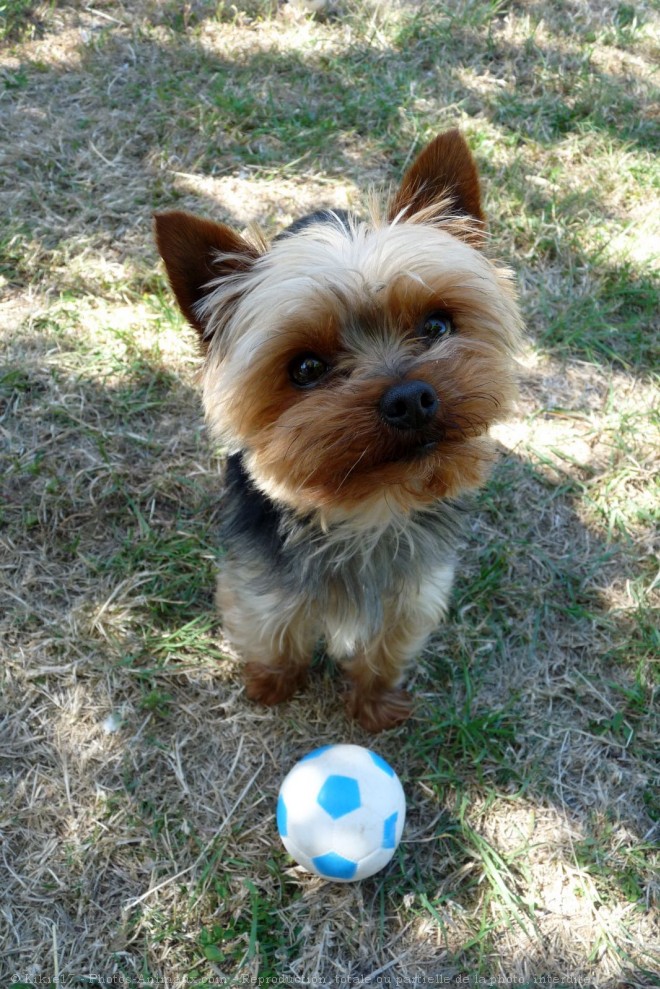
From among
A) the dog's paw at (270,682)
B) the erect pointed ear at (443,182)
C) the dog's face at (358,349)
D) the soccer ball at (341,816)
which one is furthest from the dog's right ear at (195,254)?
the soccer ball at (341,816)

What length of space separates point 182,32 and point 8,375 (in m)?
3.34

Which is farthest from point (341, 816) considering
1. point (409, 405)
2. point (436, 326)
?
point (436, 326)

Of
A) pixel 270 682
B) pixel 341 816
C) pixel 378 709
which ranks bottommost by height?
pixel 378 709

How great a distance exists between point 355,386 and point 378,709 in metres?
1.56

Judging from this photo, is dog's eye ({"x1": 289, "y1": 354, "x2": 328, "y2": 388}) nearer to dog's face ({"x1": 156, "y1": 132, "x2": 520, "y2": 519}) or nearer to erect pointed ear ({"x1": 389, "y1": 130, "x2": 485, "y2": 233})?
dog's face ({"x1": 156, "y1": 132, "x2": 520, "y2": 519})

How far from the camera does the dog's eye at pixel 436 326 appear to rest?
2273 millimetres

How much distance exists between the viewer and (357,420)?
1.97m

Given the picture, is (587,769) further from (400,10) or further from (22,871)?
(400,10)

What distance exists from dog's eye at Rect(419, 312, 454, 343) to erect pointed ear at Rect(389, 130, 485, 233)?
15.0 inches

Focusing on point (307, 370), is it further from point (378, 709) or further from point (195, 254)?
point (378, 709)

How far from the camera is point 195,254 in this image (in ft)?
7.34

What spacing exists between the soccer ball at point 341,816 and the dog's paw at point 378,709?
44 centimetres

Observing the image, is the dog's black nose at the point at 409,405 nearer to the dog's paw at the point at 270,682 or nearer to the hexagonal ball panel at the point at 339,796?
the hexagonal ball panel at the point at 339,796

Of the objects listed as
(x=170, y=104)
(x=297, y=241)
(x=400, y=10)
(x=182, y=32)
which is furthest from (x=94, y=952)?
(x=400, y=10)
